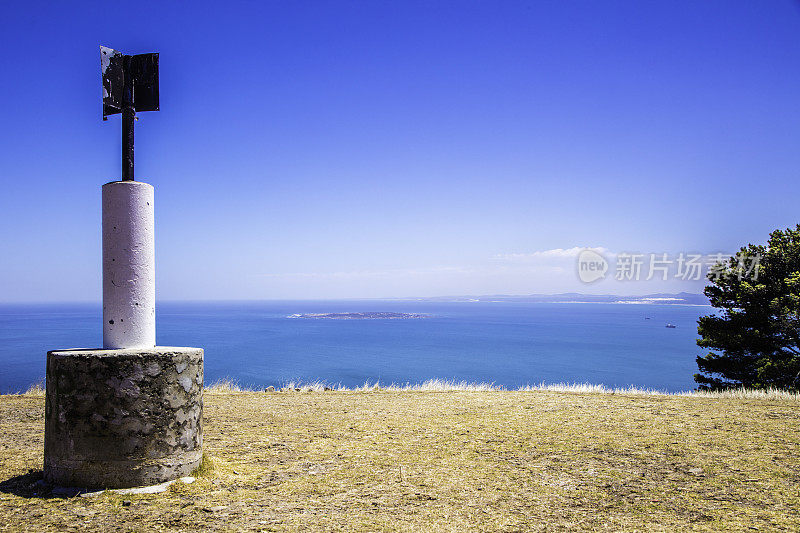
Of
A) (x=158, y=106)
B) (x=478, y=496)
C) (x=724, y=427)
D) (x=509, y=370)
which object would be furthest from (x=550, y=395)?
(x=509, y=370)

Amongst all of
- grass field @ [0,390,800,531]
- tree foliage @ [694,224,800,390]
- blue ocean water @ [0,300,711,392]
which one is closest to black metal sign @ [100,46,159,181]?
grass field @ [0,390,800,531]

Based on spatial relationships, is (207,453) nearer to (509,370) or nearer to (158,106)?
(158,106)

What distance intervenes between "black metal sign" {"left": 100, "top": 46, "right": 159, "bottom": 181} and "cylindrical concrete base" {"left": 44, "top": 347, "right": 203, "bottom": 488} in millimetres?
1930

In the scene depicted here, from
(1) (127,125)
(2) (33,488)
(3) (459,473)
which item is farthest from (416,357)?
(2) (33,488)

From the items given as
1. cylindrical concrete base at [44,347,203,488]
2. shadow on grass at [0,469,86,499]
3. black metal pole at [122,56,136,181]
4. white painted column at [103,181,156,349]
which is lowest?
shadow on grass at [0,469,86,499]

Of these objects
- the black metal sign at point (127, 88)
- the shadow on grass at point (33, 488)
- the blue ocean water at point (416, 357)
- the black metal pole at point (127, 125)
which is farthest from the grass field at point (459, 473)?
the blue ocean water at point (416, 357)

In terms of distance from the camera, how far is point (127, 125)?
534cm

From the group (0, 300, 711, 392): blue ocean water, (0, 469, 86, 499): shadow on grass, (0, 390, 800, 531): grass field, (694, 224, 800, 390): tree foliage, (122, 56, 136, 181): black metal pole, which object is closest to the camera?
(0, 390, 800, 531): grass field

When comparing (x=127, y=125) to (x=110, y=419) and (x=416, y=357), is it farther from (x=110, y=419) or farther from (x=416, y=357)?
(x=416, y=357)

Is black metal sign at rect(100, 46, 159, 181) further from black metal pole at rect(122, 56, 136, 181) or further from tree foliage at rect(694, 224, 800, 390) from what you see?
tree foliage at rect(694, 224, 800, 390)

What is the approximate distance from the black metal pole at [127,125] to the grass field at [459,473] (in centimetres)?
308

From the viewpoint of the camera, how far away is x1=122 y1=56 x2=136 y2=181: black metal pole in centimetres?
522

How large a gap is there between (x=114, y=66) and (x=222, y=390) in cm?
832

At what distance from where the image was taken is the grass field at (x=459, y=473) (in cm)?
397
